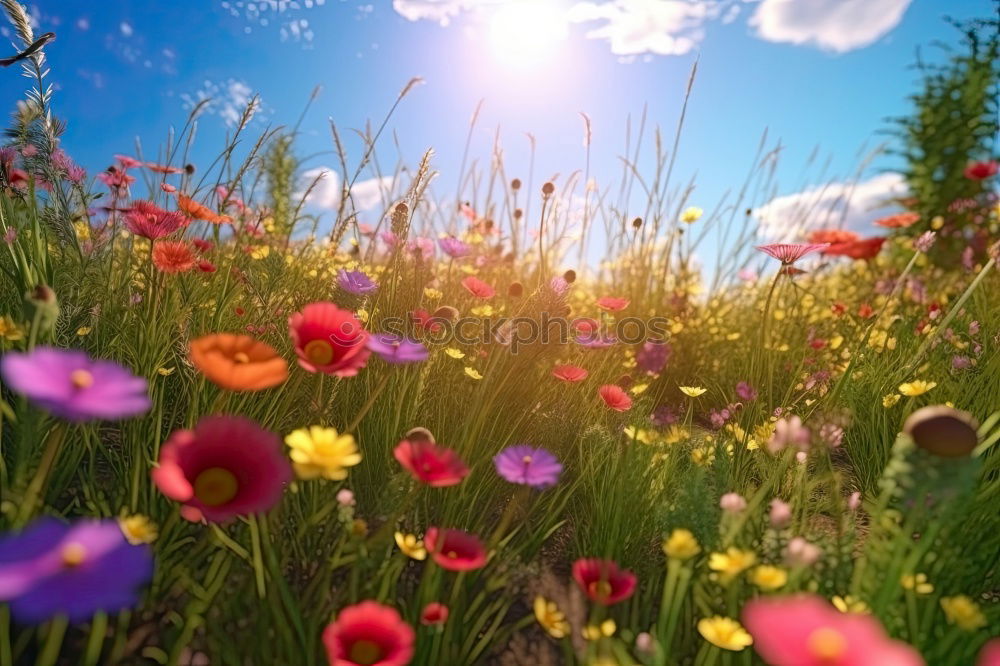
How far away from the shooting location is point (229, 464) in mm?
819

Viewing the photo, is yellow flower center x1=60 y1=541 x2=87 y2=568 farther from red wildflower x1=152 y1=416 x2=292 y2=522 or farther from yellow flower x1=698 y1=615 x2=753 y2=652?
yellow flower x1=698 y1=615 x2=753 y2=652

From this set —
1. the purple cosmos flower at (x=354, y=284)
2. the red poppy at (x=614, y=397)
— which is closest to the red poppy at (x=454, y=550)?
the red poppy at (x=614, y=397)

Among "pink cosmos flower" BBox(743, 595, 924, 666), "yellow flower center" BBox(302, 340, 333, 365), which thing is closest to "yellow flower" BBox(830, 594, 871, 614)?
"pink cosmos flower" BBox(743, 595, 924, 666)

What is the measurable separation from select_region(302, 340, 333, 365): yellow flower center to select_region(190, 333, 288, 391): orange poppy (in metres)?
0.14

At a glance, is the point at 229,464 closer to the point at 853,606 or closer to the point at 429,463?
the point at 429,463

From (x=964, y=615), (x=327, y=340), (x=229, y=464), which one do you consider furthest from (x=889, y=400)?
(x=229, y=464)

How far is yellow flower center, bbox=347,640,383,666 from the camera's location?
0.75 m

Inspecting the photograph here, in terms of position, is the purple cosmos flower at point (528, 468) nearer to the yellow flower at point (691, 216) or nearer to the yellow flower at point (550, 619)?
the yellow flower at point (550, 619)

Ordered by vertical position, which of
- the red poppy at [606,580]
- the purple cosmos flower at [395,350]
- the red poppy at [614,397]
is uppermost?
the purple cosmos flower at [395,350]

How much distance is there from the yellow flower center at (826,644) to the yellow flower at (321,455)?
0.53m

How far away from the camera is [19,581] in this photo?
1.77ft

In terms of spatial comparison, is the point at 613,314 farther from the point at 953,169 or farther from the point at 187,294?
the point at 953,169

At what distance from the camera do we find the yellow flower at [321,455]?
78 cm

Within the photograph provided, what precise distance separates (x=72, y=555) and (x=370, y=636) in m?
0.36
